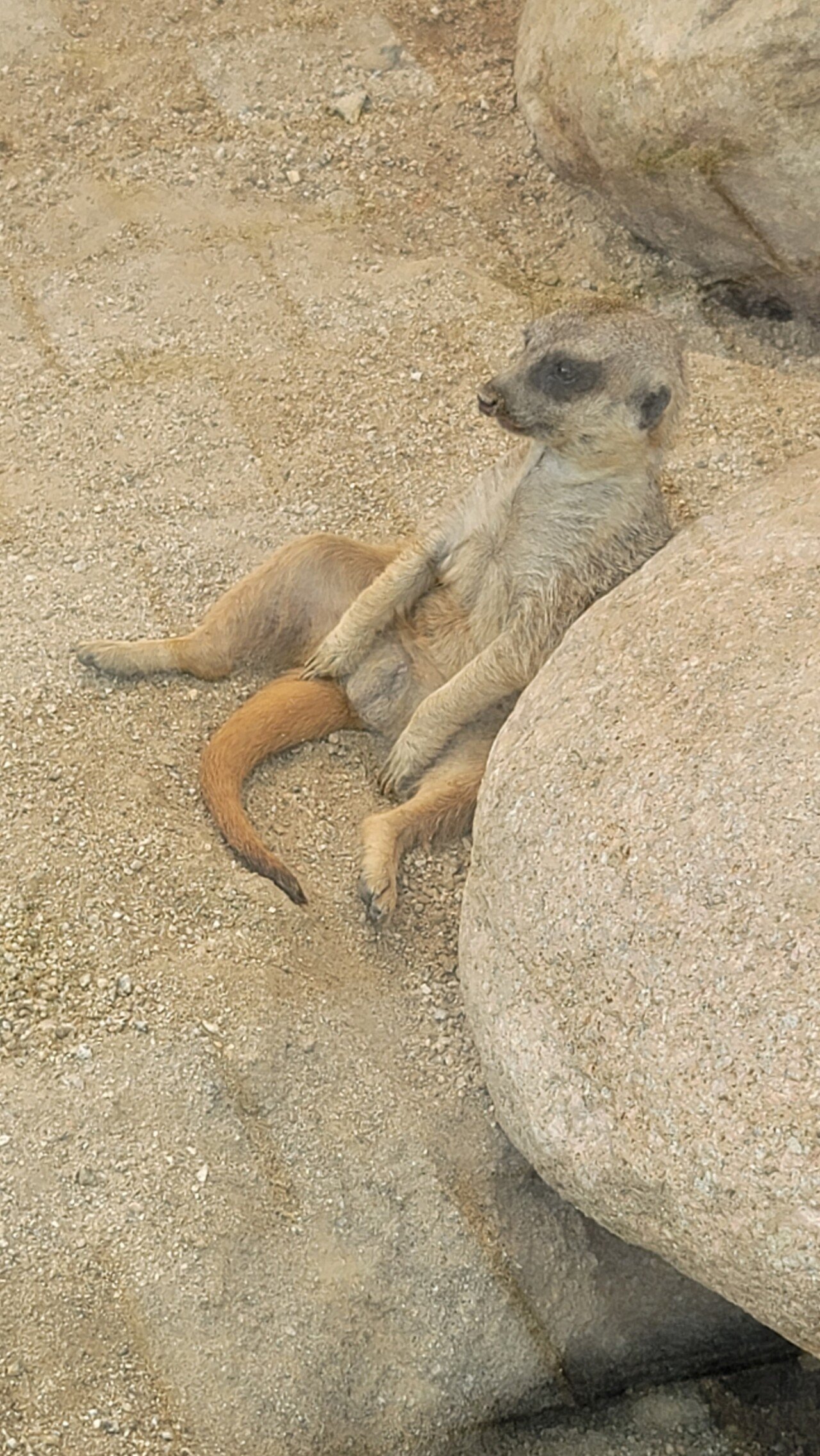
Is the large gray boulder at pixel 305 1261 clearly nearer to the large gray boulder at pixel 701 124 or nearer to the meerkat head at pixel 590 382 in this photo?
the meerkat head at pixel 590 382

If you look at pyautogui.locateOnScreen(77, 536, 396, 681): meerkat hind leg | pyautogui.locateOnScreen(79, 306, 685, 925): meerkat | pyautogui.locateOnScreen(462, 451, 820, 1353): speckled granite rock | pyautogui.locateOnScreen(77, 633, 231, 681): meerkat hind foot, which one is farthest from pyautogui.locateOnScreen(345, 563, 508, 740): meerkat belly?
pyautogui.locateOnScreen(462, 451, 820, 1353): speckled granite rock

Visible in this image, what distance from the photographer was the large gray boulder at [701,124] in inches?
126

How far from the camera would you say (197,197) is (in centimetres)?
346

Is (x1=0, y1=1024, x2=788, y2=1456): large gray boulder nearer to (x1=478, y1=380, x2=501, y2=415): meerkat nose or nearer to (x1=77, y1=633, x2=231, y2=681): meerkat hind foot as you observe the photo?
(x1=77, y1=633, x2=231, y2=681): meerkat hind foot

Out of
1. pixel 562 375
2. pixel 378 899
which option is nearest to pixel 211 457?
pixel 562 375

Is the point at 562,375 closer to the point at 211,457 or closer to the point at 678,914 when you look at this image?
the point at 211,457

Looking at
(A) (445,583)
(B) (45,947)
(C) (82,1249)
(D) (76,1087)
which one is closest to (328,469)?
(A) (445,583)

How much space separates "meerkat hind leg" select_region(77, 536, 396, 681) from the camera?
267 centimetres

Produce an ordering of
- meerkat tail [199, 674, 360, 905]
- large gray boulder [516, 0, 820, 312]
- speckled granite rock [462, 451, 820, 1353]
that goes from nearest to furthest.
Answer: speckled granite rock [462, 451, 820, 1353] → meerkat tail [199, 674, 360, 905] → large gray boulder [516, 0, 820, 312]

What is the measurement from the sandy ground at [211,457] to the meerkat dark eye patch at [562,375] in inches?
19.3

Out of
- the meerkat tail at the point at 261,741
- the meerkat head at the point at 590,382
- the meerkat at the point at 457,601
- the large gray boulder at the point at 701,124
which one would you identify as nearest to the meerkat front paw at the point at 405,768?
the meerkat at the point at 457,601

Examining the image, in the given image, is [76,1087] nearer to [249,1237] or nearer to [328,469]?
[249,1237]

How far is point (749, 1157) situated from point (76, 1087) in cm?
89

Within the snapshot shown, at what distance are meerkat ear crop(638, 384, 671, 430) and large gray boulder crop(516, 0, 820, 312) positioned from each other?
1076 millimetres
